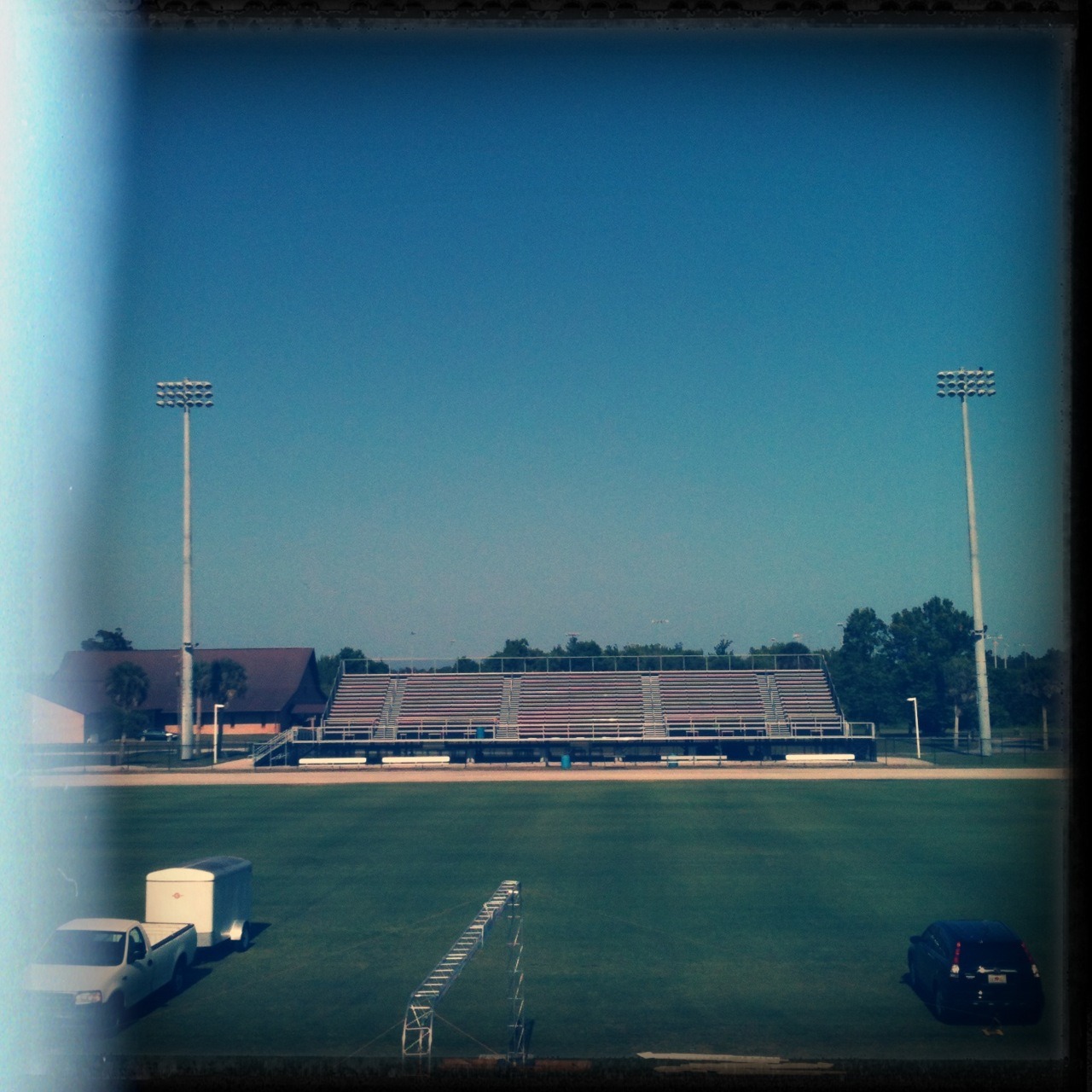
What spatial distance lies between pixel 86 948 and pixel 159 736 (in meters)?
37.8

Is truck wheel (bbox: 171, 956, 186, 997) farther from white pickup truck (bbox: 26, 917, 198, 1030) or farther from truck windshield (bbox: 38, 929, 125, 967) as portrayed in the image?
truck windshield (bbox: 38, 929, 125, 967)

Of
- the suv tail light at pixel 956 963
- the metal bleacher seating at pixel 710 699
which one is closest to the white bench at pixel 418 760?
the metal bleacher seating at pixel 710 699

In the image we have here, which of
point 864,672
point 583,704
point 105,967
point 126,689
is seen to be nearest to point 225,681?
point 126,689

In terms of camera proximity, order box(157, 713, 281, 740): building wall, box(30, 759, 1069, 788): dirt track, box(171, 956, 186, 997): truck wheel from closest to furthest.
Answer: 1. box(171, 956, 186, 997): truck wheel
2. box(30, 759, 1069, 788): dirt track
3. box(157, 713, 281, 740): building wall

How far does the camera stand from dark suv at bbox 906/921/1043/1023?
39.3ft

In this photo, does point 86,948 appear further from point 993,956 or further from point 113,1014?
point 993,956

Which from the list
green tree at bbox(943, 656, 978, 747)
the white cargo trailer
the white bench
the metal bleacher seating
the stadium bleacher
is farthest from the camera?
the metal bleacher seating

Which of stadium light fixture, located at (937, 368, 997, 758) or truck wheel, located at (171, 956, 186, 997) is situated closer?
truck wheel, located at (171, 956, 186, 997)

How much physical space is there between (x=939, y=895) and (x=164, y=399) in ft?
111

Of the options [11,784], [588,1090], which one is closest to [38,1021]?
[11,784]

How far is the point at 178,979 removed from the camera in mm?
14008

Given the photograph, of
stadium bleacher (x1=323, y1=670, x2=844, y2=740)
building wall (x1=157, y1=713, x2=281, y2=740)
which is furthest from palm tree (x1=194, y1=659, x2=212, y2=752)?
stadium bleacher (x1=323, y1=670, x2=844, y2=740)

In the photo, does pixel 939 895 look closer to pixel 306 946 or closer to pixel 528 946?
pixel 528 946

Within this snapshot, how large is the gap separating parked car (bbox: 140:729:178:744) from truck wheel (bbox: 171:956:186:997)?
33.2 m
